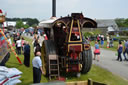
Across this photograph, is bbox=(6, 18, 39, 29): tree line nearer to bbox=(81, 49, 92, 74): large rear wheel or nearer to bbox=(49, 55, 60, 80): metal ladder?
bbox=(81, 49, 92, 74): large rear wheel

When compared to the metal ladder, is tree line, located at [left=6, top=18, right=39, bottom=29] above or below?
above

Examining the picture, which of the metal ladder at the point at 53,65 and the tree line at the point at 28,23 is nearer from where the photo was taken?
the metal ladder at the point at 53,65

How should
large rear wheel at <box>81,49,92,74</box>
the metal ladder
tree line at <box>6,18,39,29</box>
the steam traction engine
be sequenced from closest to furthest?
1. the steam traction engine
2. the metal ladder
3. large rear wheel at <box>81,49,92,74</box>
4. tree line at <box>6,18,39,29</box>

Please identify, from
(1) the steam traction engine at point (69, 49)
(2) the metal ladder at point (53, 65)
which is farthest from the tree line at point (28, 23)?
(2) the metal ladder at point (53, 65)

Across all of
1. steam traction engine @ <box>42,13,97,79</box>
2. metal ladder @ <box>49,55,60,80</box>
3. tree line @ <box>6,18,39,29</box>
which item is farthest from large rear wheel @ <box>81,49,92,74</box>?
tree line @ <box>6,18,39,29</box>

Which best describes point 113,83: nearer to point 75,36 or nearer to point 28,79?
point 75,36

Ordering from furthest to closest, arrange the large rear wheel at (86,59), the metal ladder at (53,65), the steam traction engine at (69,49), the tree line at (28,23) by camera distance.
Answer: the tree line at (28,23) < the large rear wheel at (86,59) < the metal ladder at (53,65) < the steam traction engine at (69,49)

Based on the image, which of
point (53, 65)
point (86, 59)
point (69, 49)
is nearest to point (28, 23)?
point (86, 59)

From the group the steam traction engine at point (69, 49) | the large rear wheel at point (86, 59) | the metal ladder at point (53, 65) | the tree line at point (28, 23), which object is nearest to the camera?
the steam traction engine at point (69, 49)

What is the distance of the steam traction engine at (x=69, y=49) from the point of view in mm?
6801

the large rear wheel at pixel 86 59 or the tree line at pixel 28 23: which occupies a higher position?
the tree line at pixel 28 23

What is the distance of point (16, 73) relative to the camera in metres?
5.38

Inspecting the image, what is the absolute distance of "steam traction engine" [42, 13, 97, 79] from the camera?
268 inches

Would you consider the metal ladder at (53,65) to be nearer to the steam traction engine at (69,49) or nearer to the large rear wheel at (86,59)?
the steam traction engine at (69,49)
